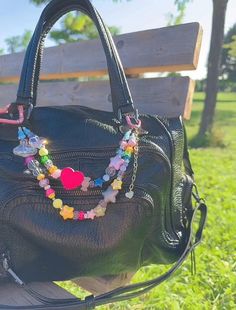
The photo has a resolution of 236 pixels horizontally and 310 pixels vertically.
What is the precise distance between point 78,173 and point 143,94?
0.74 metres

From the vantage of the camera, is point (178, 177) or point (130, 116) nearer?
point (130, 116)

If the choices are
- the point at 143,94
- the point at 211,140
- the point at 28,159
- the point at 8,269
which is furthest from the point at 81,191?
the point at 211,140

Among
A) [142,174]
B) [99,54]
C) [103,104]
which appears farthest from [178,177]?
[99,54]

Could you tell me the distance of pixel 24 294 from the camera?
38.3 inches

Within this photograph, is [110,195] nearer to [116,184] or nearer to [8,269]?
[116,184]

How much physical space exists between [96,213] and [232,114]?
63.3 feet

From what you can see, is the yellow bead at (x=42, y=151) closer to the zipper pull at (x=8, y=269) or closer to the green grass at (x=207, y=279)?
the zipper pull at (x=8, y=269)

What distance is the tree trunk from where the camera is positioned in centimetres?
764

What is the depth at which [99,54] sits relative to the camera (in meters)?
1.79

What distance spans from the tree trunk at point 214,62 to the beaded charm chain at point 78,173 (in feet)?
24.2

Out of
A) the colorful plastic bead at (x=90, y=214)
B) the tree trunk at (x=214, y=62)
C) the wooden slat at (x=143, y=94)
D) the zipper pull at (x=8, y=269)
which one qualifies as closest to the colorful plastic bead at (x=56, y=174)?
the colorful plastic bead at (x=90, y=214)

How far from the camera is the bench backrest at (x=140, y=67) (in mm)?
1390

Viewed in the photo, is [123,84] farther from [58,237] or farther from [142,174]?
[58,237]

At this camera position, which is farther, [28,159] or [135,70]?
[135,70]
